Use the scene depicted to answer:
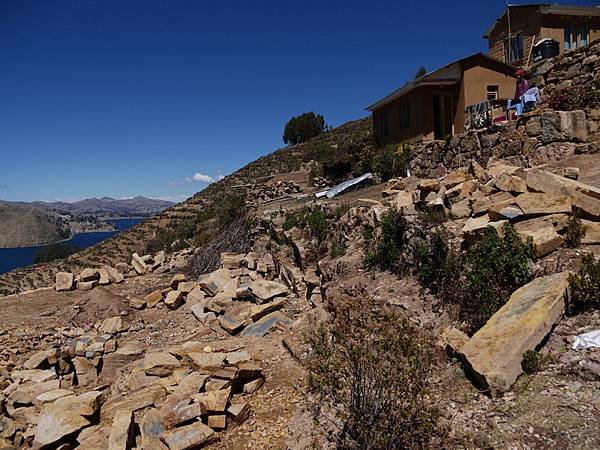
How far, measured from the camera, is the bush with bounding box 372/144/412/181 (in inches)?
598

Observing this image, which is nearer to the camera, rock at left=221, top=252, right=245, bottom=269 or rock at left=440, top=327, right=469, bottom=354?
rock at left=440, top=327, right=469, bottom=354

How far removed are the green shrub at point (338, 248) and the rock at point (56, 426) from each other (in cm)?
575

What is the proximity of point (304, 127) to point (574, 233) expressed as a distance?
5448cm

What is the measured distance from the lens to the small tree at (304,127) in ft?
190

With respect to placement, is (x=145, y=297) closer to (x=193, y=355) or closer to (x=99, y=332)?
(x=99, y=332)

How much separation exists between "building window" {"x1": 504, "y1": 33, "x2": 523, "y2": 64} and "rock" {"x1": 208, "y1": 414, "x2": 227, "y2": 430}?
21.9 metres

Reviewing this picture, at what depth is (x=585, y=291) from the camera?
14.3 feet

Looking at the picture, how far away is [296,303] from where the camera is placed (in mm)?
9570

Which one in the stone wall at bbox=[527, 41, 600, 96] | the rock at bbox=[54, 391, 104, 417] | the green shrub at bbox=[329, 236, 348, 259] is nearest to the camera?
the rock at bbox=[54, 391, 104, 417]

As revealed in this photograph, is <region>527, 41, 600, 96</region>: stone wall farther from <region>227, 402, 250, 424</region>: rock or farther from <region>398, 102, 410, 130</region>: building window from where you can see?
<region>227, 402, 250, 424</region>: rock

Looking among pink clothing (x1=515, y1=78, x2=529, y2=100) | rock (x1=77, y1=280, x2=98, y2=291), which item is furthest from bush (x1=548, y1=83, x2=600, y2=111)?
rock (x1=77, y1=280, x2=98, y2=291)

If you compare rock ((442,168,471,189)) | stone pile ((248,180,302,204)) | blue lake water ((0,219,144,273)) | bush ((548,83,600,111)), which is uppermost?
bush ((548,83,600,111))

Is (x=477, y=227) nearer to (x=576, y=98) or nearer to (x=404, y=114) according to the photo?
(x=576, y=98)

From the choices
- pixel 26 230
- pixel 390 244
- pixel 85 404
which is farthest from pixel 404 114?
pixel 26 230
